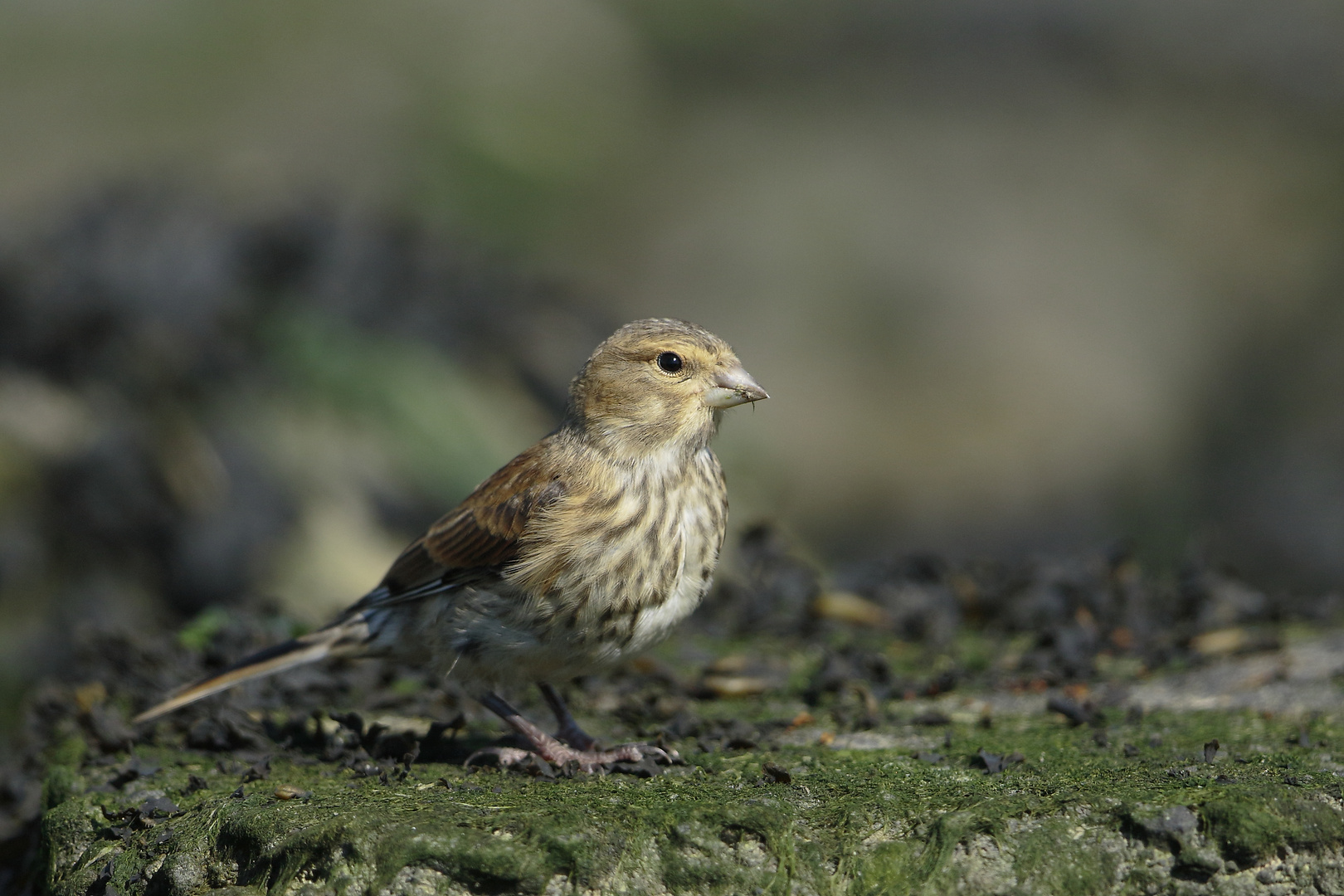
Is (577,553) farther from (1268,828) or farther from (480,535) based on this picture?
(1268,828)

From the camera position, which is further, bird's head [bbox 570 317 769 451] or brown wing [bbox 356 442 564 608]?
bird's head [bbox 570 317 769 451]

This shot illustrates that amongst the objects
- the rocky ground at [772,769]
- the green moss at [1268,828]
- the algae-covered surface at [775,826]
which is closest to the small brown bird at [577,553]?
the rocky ground at [772,769]

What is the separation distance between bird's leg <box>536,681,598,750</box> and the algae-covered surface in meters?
0.35

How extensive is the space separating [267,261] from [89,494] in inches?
78.1

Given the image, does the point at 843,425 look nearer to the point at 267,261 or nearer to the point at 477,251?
the point at 477,251

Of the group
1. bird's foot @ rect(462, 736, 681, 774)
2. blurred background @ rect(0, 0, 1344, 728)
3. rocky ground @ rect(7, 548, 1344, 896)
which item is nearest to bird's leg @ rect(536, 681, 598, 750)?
bird's foot @ rect(462, 736, 681, 774)

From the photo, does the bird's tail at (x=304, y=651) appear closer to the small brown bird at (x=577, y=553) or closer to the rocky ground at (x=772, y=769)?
the small brown bird at (x=577, y=553)

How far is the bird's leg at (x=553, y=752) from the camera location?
349 centimetres

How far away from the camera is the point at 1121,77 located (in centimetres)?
1278

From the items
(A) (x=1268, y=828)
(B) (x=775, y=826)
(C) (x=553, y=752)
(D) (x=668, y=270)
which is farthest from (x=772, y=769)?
(D) (x=668, y=270)

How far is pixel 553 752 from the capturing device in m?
3.61

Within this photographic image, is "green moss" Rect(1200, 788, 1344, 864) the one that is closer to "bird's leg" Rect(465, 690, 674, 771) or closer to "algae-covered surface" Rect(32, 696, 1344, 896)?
"algae-covered surface" Rect(32, 696, 1344, 896)

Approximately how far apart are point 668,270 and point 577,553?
837 centimetres

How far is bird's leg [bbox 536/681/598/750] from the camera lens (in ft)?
12.5
